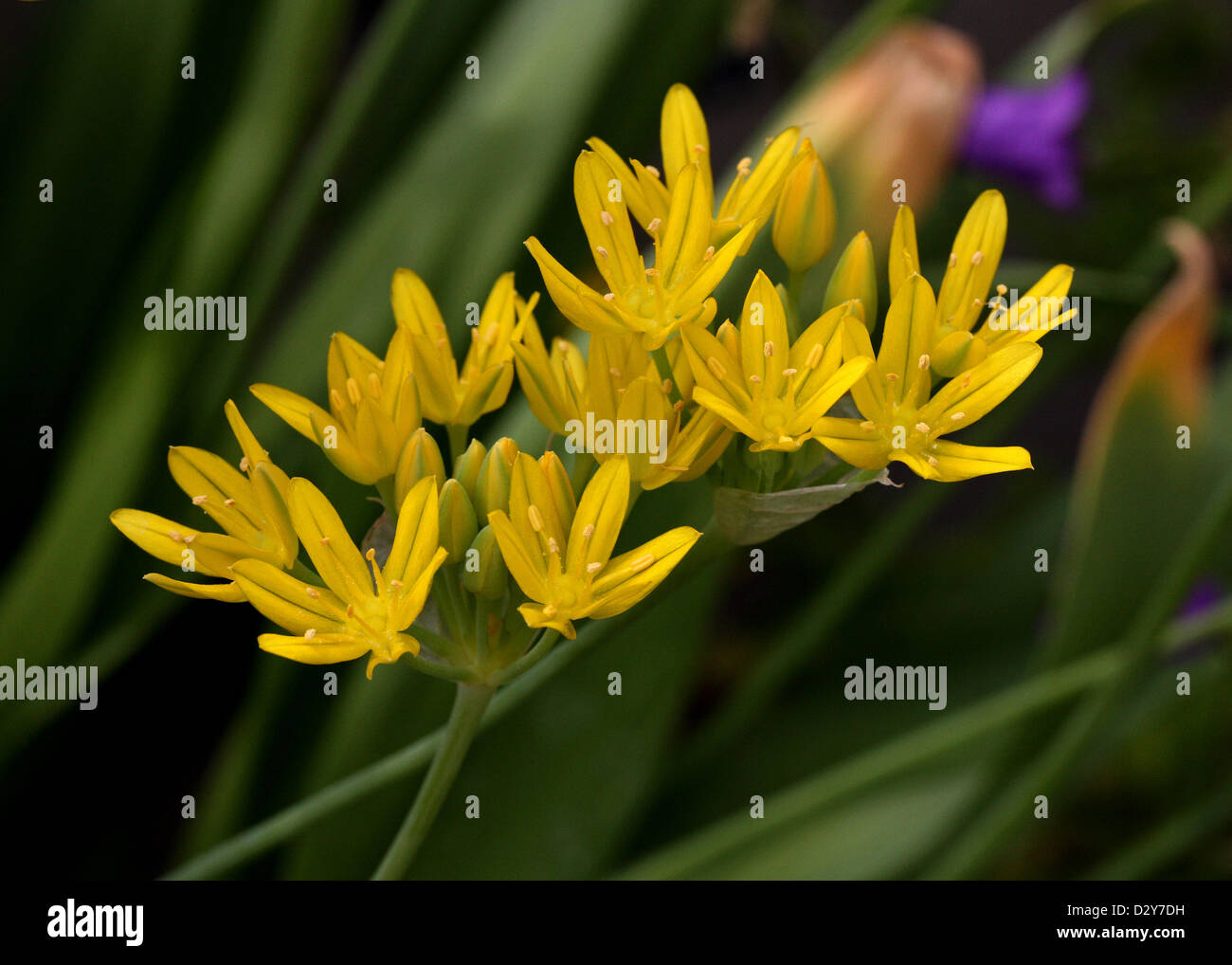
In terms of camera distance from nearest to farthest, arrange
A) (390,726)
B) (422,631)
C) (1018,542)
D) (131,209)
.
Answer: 1. (422,631)
2. (390,726)
3. (131,209)
4. (1018,542)

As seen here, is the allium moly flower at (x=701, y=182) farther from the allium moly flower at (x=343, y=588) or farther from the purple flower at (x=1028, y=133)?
the purple flower at (x=1028, y=133)

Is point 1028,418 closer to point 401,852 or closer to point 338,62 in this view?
point 338,62

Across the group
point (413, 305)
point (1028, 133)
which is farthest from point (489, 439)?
point (1028, 133)

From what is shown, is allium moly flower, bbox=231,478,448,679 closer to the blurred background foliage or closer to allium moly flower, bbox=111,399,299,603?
allium moly flower, bbox=111,399,299,603

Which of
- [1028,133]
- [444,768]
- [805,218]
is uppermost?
[1028,133]

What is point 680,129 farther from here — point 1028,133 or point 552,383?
point 1028,133

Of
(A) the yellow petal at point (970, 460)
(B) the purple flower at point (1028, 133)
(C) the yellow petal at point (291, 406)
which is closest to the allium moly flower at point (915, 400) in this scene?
(A) the yellow petal at point (970, 460)

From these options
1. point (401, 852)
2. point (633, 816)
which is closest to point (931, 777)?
point (633, 816)
